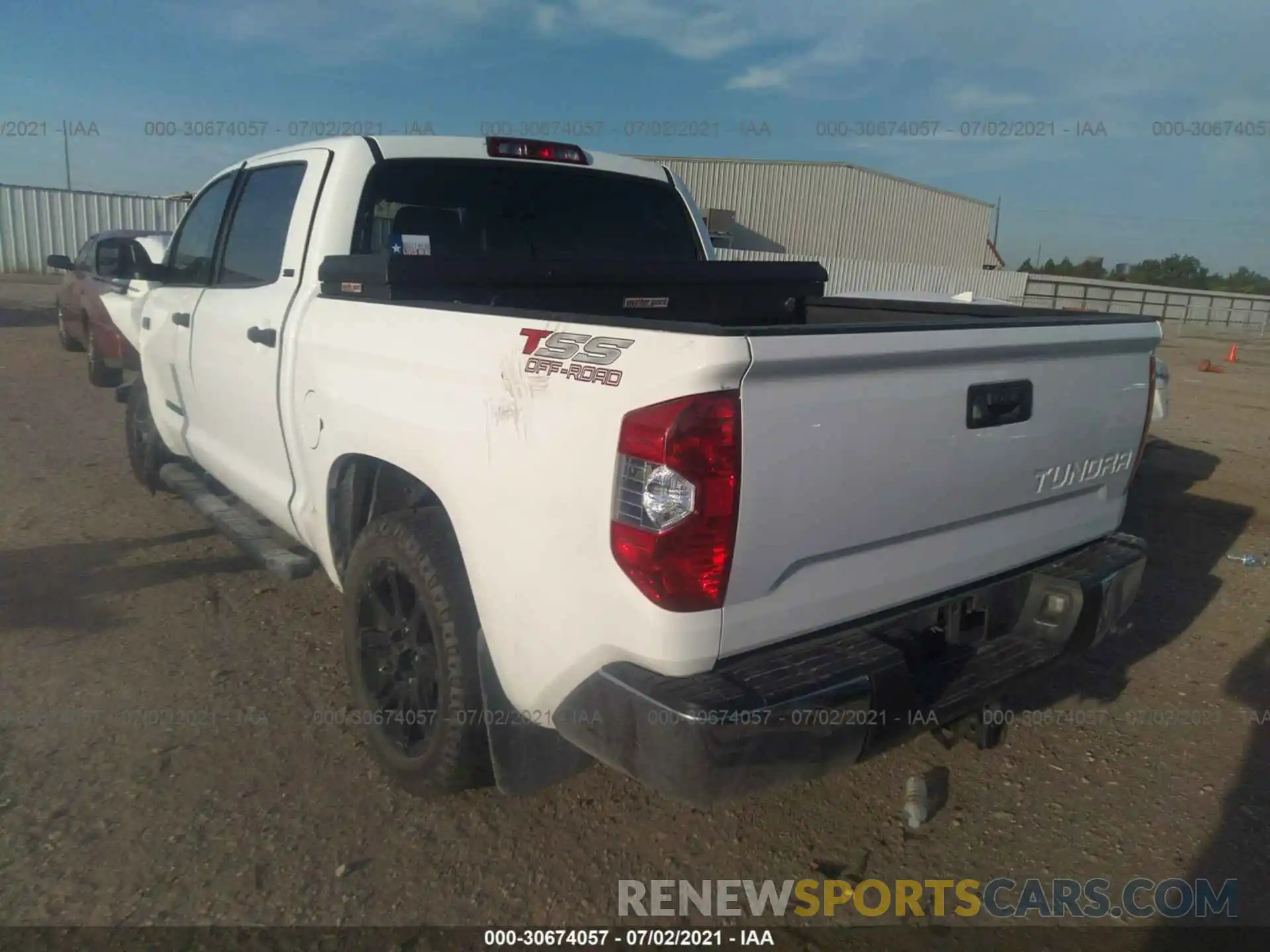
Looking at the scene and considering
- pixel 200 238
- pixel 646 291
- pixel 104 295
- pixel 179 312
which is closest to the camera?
pixel 646 291

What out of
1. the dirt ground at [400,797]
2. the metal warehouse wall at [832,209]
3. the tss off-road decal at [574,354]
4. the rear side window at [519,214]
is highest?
the metal warehouse wall at [832,209]

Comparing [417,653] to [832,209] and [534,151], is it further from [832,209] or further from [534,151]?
[832,209]

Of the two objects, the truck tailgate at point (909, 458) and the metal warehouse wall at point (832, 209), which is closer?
the truck tailgate at point (909, 458)

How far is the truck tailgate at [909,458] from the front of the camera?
207cm

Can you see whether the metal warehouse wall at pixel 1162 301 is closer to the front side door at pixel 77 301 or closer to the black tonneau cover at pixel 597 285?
the front side door at pixel 77 301

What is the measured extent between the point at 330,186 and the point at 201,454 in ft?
6.04

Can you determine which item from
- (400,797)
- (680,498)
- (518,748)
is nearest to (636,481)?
(680,498)

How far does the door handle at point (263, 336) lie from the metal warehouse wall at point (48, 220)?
1047 inches

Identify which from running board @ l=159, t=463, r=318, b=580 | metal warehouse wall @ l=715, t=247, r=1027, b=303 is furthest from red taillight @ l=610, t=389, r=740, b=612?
metal warehouse wall @ l=715, t=247, r=1027, b=303

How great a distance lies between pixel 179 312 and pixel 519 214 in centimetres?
201

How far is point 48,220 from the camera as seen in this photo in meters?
27.0

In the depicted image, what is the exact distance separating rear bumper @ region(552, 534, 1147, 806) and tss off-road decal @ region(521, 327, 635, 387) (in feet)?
2.18

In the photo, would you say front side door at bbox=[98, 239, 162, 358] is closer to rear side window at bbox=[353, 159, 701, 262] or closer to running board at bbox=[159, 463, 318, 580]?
running board at bbox=[159, 463, 318, 580]

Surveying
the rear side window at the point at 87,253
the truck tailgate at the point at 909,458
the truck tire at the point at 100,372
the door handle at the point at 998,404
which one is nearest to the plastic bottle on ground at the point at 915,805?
the truck tailgate at the point at 909,458
